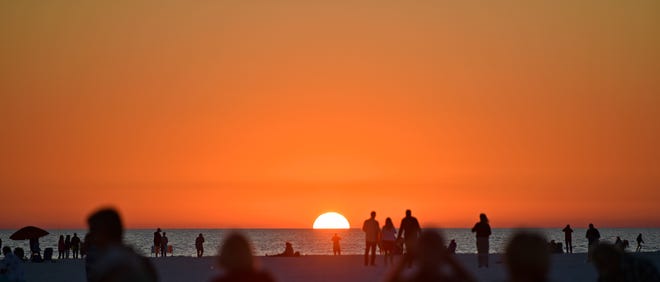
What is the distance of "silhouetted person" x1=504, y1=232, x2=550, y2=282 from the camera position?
241 inches

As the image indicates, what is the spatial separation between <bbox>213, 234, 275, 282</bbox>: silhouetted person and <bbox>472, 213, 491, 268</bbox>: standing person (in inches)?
904

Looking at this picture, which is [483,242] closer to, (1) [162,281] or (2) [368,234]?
(2) [368,234]

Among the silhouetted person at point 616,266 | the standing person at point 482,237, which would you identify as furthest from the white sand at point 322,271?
the silhouetted person at point 616,266

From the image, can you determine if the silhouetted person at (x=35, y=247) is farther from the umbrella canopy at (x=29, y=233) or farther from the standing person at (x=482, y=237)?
the standing person at (x=482, y=237)

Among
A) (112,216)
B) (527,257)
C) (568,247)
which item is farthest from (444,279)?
(568,247)

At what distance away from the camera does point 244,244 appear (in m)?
7.21

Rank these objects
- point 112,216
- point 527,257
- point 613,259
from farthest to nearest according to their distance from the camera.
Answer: point 613,259 < point 112,216 < point 527,257

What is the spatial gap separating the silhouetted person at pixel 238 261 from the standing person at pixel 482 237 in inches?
904

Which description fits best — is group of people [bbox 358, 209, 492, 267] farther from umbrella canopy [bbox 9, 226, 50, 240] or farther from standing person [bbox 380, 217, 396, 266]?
umbrella canopy [bbox 9, 226, 50, 240]

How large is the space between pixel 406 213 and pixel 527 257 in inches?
899

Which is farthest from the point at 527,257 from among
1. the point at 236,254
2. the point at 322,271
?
the point at 322,271

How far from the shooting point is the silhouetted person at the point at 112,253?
7.23 meters

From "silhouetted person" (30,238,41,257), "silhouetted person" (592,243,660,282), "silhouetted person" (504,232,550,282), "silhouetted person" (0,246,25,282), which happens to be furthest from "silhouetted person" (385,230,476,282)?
"silhouetted person" (30,238,41,257)

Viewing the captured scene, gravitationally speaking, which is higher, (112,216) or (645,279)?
(112,216)
